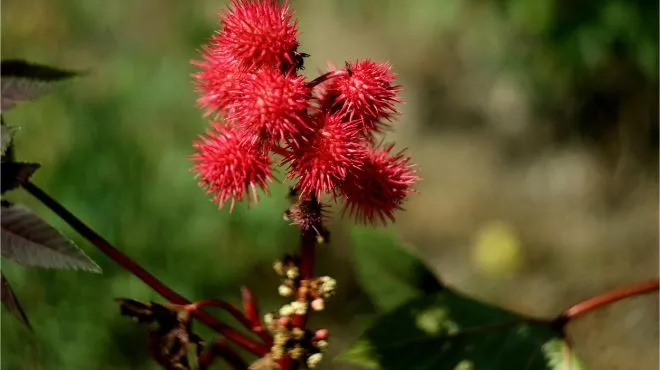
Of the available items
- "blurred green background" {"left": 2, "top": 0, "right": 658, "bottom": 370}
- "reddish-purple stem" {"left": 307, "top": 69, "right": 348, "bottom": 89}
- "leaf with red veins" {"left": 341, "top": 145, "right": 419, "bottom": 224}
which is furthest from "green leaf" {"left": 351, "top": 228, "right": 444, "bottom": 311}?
"blurred green background" {"left": 2, "top": 0, "right": 658, "bottom": 370}

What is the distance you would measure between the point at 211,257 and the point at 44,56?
4.25 feet

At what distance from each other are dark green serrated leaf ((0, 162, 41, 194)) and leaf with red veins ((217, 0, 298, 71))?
0.20 metres

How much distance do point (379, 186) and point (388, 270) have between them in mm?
362

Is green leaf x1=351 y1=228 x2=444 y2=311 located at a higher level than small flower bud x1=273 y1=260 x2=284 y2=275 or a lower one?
higher

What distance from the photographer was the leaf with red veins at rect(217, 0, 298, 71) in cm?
65

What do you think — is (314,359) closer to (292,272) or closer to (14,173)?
(292,272)

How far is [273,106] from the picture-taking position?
0.62 meters

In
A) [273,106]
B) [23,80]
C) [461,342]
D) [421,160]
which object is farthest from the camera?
[421,160]

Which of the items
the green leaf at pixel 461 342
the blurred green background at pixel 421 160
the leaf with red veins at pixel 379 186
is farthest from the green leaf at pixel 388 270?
the blurred green background at pixel 421 160

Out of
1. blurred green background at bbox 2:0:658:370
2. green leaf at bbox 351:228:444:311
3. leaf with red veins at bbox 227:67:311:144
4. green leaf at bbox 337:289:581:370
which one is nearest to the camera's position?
leaf with red veins at bbox 227:67:311:144

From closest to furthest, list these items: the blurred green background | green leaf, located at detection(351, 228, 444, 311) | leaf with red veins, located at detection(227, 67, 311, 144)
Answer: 1. leaf with red veins, located at detection(227, 67, 311, 144)
2. green leaf, located at detection(351, 228, 444, 311)
3. the blurred green background

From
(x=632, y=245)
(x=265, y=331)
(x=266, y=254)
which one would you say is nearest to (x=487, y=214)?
(x=632, y=245)

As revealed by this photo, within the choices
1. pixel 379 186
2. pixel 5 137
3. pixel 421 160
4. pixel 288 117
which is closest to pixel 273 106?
pixel 288 117

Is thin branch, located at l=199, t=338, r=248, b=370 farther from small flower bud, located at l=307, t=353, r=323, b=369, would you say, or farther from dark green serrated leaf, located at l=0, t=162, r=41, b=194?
dark green serrated leaf, located at l=0, t=162, r=41, b=194
